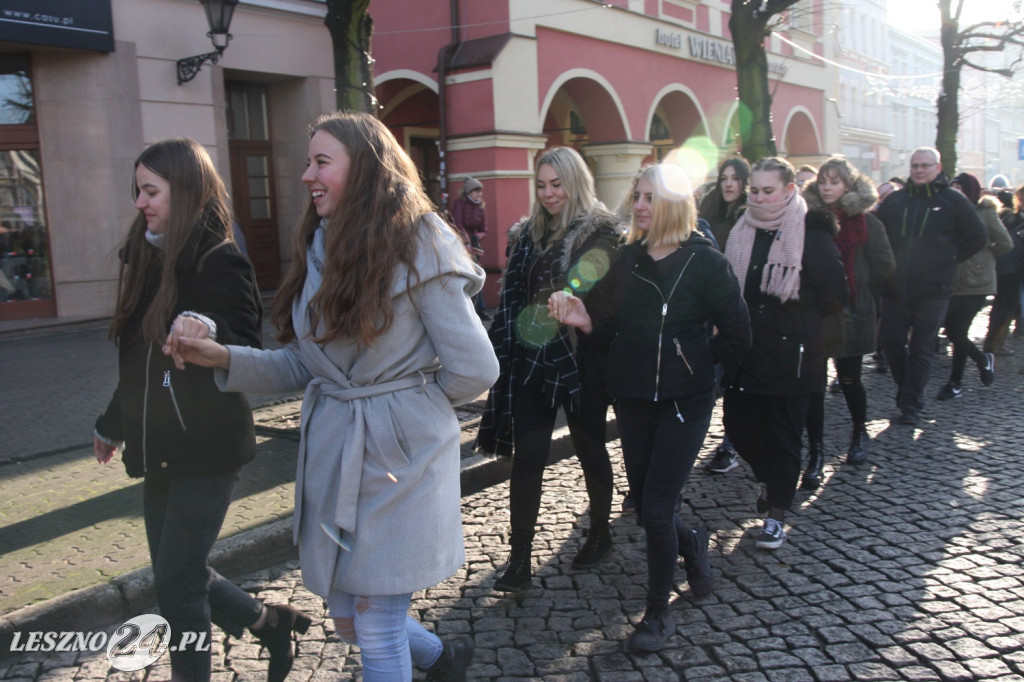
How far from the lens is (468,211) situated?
40.9 ft

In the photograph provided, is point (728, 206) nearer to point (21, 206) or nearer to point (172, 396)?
point (172, 396)

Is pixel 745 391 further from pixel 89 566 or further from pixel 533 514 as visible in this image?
pixel 89 566

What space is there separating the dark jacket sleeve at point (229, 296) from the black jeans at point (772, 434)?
2.74 m

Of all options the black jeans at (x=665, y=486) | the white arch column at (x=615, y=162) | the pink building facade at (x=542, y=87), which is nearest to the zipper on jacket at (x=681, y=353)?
the black jeans at (x=665, y=486)

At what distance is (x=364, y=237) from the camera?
2.44 meters

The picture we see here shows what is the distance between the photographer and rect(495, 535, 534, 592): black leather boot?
4.12m

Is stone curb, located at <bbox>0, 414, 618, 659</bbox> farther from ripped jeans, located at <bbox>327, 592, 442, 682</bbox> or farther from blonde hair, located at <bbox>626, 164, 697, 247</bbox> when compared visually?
blonde hair, located at <bbox>626, 164, 697, 247</bbox>

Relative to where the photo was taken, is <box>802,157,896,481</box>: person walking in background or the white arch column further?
the white arch column

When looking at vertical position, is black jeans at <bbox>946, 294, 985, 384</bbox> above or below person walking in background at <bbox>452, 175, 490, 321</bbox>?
below

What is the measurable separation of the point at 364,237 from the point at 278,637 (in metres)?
1.65

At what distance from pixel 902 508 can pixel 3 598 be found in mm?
4484

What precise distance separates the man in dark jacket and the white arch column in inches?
424

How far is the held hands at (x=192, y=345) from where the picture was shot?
2.55 meters

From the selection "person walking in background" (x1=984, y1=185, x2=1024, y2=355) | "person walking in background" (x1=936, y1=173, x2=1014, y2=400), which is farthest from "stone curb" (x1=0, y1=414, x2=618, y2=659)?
"person walking in background" (x1=984, y1=185, x2=1024, y2=355)
